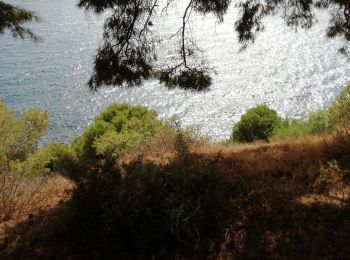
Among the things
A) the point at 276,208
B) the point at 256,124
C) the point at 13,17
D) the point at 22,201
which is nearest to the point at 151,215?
the point at 276,208

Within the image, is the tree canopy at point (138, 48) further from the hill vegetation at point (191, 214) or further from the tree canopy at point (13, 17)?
the hill vegetation at point (191, 214)

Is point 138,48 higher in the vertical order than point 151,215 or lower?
higher

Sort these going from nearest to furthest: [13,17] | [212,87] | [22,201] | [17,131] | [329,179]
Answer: [329,179] < [22,201] < [13,17] < [17,131] < [212,87]

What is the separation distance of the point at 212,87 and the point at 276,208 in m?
33.2

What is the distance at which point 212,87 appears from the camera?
121ft

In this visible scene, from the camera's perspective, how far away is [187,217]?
141 inches

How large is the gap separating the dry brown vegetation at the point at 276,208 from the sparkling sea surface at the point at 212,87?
24.7m

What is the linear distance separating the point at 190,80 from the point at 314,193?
263 cm

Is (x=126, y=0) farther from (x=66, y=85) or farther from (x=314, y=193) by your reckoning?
(x=66, y=85)

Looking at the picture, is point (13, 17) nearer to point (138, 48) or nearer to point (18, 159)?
point (138, 48)

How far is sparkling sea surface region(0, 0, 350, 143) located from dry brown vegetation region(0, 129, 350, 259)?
24737 millimetres

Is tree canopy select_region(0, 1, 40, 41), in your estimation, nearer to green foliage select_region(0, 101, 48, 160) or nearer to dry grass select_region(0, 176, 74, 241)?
dry grass select_region(0, 176, 74, 241)

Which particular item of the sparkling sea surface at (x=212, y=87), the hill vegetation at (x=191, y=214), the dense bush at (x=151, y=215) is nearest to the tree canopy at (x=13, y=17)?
the hill vegetation at (x=191, y=214)

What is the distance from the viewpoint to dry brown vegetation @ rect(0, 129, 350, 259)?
355 centimetres
